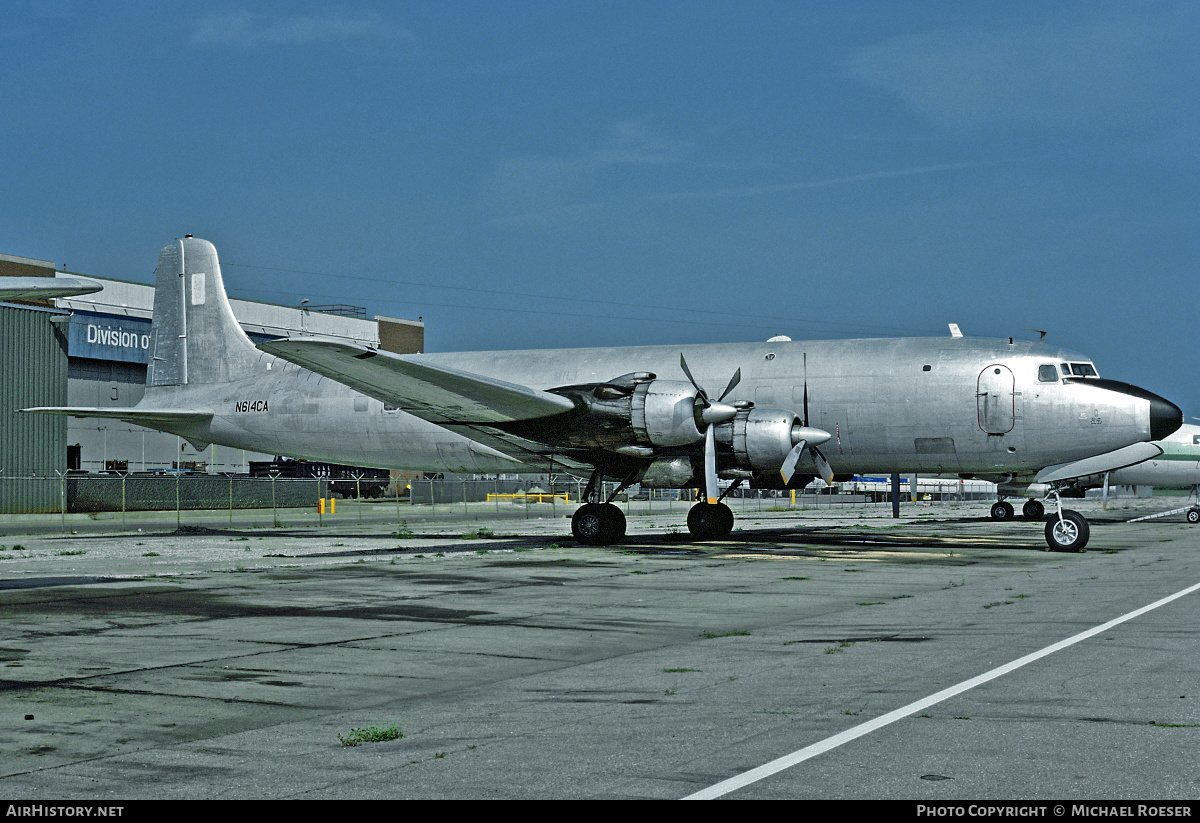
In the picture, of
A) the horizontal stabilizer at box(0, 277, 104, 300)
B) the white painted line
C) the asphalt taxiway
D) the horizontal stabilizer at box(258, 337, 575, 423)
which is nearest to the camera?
the white painted line

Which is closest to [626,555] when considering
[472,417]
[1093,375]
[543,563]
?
[543,563]

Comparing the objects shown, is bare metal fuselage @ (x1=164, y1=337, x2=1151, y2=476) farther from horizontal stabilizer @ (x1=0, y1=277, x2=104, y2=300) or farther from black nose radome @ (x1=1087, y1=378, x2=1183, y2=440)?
horizontal stabilizer @ (x1=0, y1=277, x2=104, y2=300)

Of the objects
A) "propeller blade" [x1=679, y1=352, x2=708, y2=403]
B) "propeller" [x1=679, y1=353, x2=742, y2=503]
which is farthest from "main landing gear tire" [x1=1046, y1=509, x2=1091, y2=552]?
"propeller blade" [x1=679, y1=352, x2=708, y2=403]

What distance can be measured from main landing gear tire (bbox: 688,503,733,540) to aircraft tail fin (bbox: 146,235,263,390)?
12977 millimetres

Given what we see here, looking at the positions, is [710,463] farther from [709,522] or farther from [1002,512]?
[1002,512]

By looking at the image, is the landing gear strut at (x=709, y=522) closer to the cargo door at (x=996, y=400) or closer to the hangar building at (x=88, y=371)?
A: the cargo door at (x=996, y=400)

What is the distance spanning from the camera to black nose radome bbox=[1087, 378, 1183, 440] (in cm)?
2394

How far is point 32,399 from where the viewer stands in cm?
5641

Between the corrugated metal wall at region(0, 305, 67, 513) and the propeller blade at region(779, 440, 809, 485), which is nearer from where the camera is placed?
the propeller blade at region(779, 440, 809, 485)

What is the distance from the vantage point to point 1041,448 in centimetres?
2488

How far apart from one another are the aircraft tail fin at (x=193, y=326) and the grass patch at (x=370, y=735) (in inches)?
1014

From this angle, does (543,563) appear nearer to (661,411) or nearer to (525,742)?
(661,411)

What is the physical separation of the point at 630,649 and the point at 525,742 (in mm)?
4205

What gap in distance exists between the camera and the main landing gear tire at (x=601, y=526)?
85.3 feet
